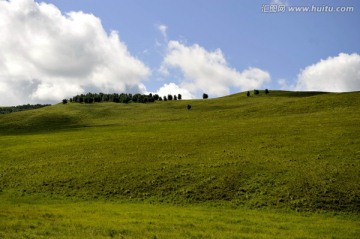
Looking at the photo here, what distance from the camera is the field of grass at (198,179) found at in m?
27.0

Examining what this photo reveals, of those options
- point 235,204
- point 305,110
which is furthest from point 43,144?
point 305,110

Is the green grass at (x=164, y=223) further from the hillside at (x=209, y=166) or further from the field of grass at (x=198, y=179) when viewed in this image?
the hillside at (x=209, y=166)

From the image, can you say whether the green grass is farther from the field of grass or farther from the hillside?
the hillside

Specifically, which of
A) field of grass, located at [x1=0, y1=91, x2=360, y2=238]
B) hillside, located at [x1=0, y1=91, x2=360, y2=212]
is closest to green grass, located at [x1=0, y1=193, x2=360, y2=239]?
field of grass, located at [x1=0, y1=91, x2=360, y2=238]

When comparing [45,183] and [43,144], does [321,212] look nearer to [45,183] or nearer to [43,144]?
[45,183]

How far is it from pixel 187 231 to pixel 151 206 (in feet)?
35.4

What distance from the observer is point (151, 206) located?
3347cm

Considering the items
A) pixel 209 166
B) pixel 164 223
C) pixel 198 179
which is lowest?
pixel 164 223

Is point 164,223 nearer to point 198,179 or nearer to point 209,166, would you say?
point 198,179

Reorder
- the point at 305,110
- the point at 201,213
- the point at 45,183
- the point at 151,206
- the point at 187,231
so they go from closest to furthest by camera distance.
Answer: the point at 187,231
the point at 201,213
the point at 151,206
the point at 45,183
the point at 305,110

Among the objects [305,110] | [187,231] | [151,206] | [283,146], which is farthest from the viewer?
[305,110]

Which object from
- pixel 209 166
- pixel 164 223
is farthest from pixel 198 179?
pixel 164 223

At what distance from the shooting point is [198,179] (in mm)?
40031

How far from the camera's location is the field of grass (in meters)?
27.0
